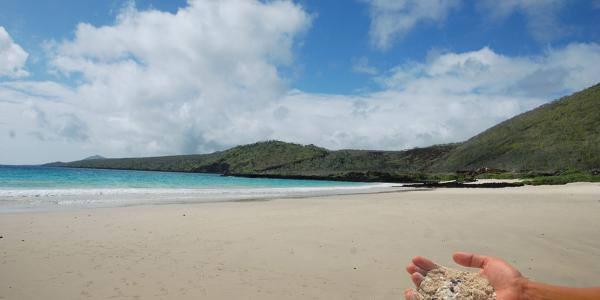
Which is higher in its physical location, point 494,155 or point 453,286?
point 494,155

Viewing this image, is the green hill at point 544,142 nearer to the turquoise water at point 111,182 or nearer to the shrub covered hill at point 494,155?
the shrub covered hill at point 494,155

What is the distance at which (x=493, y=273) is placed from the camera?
2.66m

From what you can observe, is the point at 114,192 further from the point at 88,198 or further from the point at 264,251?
the point at 264,251

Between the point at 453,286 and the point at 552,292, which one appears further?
the point at 453,286

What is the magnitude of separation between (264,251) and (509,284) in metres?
5.22

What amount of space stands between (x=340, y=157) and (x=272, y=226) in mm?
106018

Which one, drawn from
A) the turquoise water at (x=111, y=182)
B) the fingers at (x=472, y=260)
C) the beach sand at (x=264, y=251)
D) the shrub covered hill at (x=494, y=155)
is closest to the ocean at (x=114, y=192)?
the turquoise water at (x=111, y=182)

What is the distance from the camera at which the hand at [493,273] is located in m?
2.50

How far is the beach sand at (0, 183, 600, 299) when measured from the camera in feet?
17.4

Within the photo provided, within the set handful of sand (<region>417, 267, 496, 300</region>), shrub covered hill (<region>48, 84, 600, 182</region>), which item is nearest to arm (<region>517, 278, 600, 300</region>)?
handful of sand (<region>417, 267, 496, 300</region>)

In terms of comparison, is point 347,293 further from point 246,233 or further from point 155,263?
point 246,233

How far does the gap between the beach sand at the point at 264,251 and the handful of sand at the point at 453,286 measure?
230 centimetres

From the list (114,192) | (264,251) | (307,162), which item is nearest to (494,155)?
(307,162)

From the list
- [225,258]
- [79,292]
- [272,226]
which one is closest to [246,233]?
[272,226]
